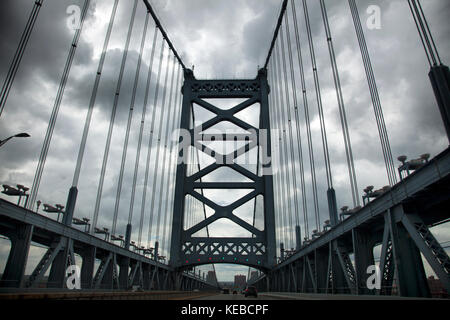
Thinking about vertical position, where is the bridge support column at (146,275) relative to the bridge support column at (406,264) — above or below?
above

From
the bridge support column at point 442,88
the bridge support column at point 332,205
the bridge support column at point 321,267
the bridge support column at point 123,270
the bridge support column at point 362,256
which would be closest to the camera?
the bridge support column at point 442,88

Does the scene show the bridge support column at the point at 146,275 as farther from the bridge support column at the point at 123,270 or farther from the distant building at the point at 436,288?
the distant building at the point at 436,288

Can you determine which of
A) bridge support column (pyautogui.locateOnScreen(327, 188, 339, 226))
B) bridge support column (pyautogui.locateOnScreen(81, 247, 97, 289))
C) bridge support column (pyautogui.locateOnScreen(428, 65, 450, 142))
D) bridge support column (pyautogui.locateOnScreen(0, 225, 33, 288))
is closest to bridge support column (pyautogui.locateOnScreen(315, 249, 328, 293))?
bridge support column (pyautogui.locateOnScreen(327, 188, 339, 226))

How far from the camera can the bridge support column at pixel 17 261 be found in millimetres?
8528

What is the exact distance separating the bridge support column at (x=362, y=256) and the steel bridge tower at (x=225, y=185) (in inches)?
702

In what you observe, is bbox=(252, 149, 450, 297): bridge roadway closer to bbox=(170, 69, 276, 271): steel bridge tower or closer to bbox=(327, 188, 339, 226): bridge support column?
bbox=(327, 188, 339, 226): bridge support column

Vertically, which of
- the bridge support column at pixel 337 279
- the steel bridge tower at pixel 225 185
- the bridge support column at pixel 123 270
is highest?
the steel bridge tower at pixel 225 185

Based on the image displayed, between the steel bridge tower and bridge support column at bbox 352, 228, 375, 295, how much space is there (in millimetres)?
17843

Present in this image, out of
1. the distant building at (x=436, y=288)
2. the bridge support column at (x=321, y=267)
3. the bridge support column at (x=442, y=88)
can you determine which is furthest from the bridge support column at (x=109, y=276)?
the bridge support column at (x=442, y=88)

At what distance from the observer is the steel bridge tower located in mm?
27109

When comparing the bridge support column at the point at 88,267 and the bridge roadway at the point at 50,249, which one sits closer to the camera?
the bridge roadway at the point at 50,249

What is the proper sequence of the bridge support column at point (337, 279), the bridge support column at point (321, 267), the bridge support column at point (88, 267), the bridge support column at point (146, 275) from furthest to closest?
the bridge support column at point (146, 275), the bridge support column at point (321, 267), the bridge support column at point (88, 267), the bridge support column at point (337, 279)

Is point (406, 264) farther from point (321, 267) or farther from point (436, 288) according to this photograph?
point (321, 267)
